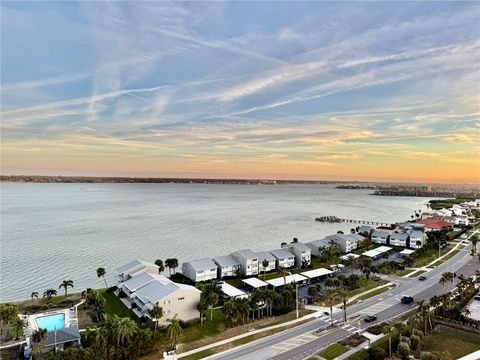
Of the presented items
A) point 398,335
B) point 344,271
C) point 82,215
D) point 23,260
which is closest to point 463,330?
point 398,335

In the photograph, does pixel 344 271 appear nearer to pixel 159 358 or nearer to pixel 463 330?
pixel 463 330

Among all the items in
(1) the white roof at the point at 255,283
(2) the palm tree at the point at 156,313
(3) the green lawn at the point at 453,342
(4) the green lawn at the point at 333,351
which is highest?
(2) the palm tree at the point at 156,313

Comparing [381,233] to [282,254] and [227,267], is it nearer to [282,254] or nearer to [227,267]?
[282,254]

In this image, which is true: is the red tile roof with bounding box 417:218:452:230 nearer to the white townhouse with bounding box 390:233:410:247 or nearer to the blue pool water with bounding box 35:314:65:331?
the white townhouse with bounding box 390:233:410:247

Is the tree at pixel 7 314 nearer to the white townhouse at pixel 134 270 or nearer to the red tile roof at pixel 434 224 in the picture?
the white townhouse at pixel 134 270

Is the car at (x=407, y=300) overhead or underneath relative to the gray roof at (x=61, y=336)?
underneath

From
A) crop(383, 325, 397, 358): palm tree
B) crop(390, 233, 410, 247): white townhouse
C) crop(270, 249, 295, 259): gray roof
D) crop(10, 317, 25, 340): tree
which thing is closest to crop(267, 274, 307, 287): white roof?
crop(270, 249, 295, 259): gray roof

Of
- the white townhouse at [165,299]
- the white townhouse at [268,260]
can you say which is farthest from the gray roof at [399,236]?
the white townhouse at [165,299]
